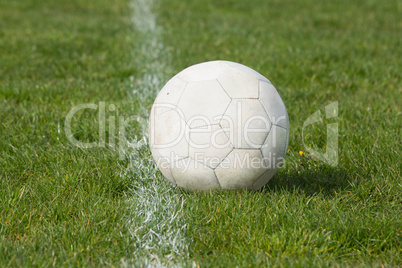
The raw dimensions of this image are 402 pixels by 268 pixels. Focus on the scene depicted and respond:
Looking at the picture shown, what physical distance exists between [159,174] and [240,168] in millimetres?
792

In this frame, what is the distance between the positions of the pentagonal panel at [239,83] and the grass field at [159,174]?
2.04 ft

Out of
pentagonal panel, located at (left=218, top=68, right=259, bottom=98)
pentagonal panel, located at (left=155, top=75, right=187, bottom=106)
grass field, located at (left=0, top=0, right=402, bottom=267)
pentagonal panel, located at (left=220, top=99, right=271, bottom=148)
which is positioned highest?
pentagonal panel, located at (left=218, top=68, right=259, bottom=98)

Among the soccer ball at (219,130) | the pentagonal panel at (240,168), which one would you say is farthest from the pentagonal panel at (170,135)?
the pentagonal panel at (240,168)

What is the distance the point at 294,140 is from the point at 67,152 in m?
1.86

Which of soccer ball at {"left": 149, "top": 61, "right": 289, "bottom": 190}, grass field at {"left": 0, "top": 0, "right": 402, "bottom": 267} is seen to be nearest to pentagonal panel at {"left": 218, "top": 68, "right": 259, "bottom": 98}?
soccer ball at {"left": 149, "top": 61, "right": 289, "bottom": 190}

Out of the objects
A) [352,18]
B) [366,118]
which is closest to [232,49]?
[366,118]

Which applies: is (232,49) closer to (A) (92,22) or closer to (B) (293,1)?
(A) (92,22)

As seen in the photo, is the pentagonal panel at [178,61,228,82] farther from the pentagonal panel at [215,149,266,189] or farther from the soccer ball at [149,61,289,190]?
the pentagonal panel at [215,149,266,189]

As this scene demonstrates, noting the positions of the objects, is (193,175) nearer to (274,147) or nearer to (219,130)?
(219,130)

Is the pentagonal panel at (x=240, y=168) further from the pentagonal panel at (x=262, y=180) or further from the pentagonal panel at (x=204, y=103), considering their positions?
the pentagonal panel at (x=204, y=103)

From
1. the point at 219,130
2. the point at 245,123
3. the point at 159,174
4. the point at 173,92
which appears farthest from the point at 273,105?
the point at 159,174

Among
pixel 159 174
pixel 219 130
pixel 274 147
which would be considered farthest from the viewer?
pixel 159 174

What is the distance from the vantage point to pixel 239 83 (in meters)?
2.88

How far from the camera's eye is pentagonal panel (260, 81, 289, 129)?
9.40 feet
